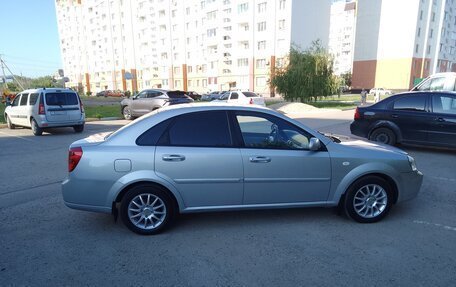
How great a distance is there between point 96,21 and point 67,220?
9333 centimetres

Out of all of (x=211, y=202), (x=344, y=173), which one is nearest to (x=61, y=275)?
(x=211, y=202)

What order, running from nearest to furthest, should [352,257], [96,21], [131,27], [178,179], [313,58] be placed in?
1. [352,257]
2. [178,179]
3. [313,58]
4. [131,27]
5. [96,21]

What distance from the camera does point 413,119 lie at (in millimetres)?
8125

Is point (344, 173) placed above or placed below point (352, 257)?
above

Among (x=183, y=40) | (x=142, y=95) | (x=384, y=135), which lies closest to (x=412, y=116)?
(x=384, y=135)

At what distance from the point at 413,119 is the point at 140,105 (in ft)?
43.7

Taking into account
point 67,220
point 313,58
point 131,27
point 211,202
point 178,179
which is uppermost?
point 131,27

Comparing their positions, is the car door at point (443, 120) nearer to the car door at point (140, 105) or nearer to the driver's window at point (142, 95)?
the car door at point (140, 105)

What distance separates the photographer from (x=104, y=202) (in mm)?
3699

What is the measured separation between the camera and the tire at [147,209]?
3707 millimetres

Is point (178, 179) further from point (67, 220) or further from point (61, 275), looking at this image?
point (67, 220)

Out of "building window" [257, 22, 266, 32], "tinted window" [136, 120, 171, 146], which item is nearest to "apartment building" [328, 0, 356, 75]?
"building window" [257, 22, 266, 32]

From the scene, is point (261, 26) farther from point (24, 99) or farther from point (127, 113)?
point (24, 99)

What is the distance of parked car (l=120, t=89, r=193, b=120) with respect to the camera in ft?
55.5
